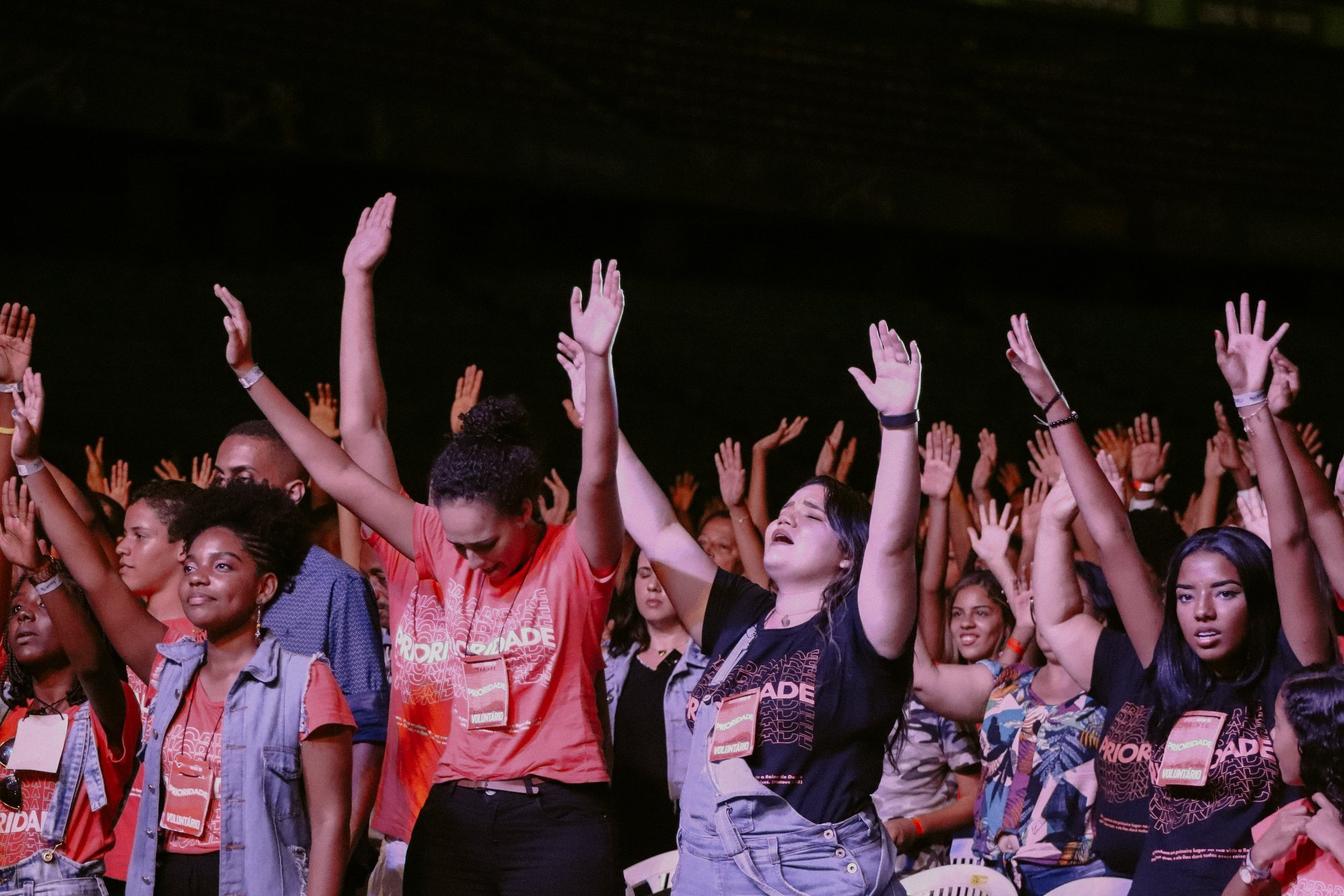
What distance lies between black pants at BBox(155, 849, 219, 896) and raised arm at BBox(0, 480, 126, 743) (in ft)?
1.44

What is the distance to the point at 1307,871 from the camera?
2354mm

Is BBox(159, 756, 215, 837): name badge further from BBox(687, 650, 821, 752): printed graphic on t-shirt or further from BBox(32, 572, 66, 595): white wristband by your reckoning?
BBox(687, 650, 821, 752): printed graphic on t-shirt

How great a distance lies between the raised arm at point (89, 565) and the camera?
295cm

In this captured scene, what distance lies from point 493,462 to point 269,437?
92 cm

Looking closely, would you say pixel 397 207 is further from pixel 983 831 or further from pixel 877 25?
pixel 983 831

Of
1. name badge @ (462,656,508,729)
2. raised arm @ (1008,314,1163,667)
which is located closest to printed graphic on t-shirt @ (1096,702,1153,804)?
raised arm @ (1008,314,1163,667)

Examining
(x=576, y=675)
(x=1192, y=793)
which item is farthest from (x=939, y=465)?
(x=576, y=675)

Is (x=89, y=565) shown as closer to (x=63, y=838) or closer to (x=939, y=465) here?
(x=63, y=838)

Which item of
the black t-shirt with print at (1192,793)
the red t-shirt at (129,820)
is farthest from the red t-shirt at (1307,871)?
the red t-shirt at (129,820)

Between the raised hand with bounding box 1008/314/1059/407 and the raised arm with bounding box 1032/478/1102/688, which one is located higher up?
the raised hand with bounding box 1008/314/1059/407

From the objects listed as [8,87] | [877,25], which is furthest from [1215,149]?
[8,87]

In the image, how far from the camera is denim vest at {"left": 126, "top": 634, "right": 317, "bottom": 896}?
264 cm

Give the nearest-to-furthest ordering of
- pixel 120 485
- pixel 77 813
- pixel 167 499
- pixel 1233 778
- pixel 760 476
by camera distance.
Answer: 1. pixel 1233 778
2. pixel 77 813
3. pixel 167 499
4. pixel 760 476
5. pixel 120 485

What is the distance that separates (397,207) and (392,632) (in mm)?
7185
